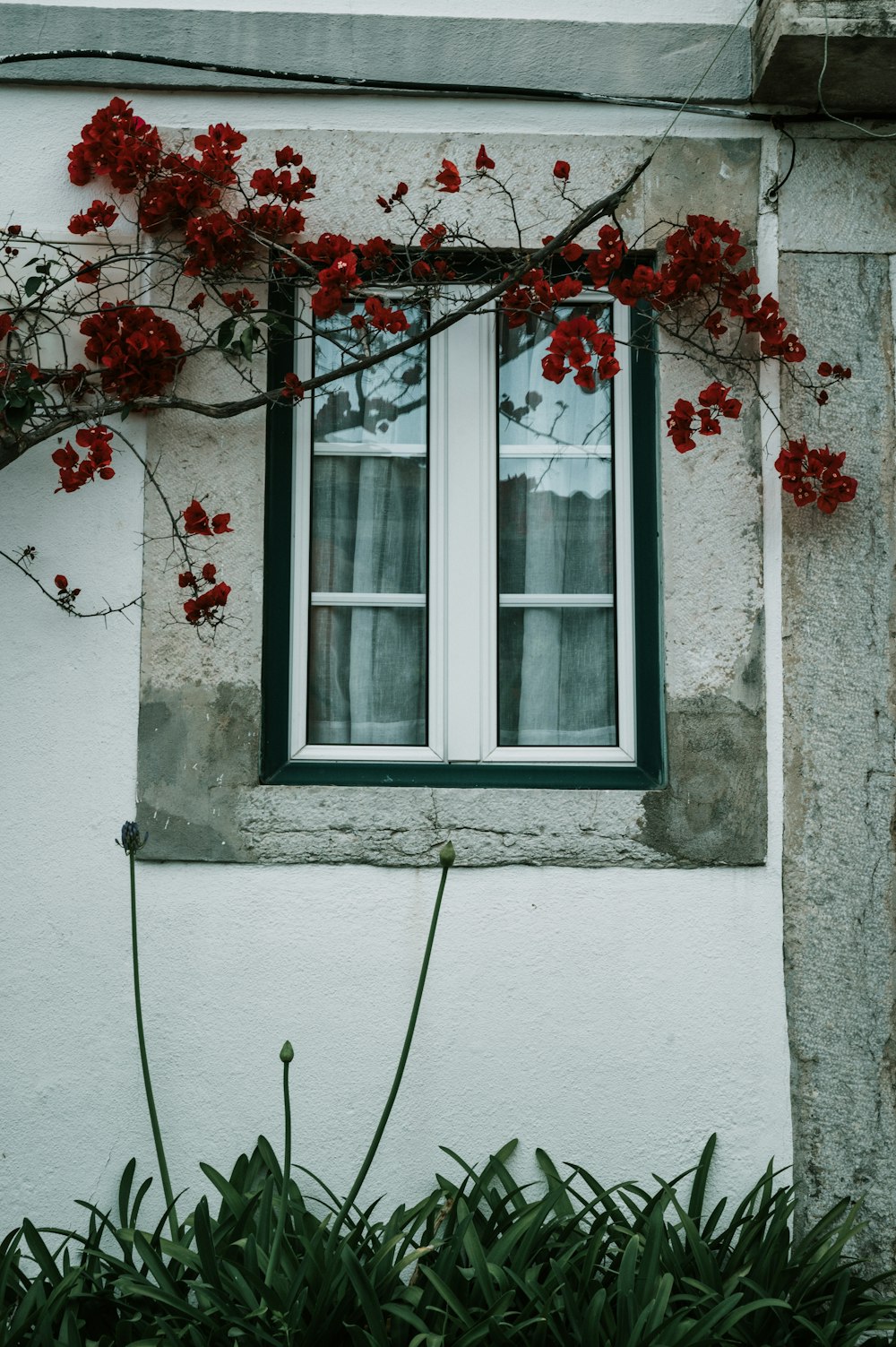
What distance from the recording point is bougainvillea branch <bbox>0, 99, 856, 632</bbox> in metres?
2.53

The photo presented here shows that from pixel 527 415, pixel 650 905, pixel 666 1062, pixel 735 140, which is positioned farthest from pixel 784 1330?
pixel 735 140

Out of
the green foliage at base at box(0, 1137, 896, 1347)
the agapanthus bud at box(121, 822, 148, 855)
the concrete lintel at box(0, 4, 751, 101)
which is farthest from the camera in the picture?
the concrete lintel at box(0, 4, 751, 101)

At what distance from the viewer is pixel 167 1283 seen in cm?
215

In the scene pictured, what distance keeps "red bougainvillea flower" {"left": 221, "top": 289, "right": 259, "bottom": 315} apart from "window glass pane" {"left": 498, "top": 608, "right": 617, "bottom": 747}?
40.3 inches

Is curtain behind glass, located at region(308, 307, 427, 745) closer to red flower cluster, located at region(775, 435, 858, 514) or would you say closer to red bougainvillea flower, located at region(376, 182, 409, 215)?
red bougainvillea flower, located at region(376, 182, 409, 215)

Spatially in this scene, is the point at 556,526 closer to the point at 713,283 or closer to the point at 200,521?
the point at 713,283

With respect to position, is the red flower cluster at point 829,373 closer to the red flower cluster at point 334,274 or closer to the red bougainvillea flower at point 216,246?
the red flower cluster at point 334,274

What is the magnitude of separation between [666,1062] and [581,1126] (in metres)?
0.26

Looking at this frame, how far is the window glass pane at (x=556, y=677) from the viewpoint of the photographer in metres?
2.75

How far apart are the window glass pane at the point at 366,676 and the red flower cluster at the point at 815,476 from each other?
993 mm

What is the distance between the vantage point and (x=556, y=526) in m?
2.80

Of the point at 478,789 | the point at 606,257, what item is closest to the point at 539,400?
the point at 606,257

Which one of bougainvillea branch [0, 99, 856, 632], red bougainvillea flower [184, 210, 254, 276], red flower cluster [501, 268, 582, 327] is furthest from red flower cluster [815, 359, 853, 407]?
red bougainvillea flower [184, 210, 254, 276]

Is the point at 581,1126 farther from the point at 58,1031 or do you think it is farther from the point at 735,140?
the point at 735,140
